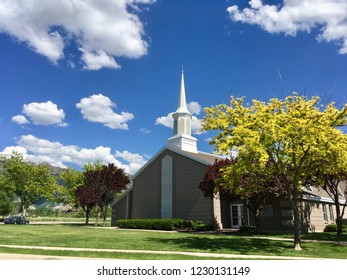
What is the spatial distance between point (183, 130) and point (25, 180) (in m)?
23.9

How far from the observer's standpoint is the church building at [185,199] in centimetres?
2821

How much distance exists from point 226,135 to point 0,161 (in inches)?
1621

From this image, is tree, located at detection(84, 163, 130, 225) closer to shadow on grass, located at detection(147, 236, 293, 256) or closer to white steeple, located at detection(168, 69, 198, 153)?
white steeple, located at detection(168, 69, 198, 153)

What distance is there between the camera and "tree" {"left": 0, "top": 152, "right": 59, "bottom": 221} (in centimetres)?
4328

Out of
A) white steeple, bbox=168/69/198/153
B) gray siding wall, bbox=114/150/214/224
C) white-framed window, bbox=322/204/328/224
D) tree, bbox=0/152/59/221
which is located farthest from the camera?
tree, bbox=0/152/59/221

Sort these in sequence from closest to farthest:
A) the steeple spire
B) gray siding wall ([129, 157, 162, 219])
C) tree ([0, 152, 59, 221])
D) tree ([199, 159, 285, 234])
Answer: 1. tree ([199, 159, 285, 234])
2. gray siding wall ([129, 157, 162, 219])
3. the steeple spire
4. tree ([0, 152, 59, 221])

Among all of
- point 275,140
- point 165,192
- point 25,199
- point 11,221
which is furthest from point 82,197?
point 275,140

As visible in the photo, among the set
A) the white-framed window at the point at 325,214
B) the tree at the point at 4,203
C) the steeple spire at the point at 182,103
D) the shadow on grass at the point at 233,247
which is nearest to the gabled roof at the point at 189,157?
the steeple spire at the point at 182,103

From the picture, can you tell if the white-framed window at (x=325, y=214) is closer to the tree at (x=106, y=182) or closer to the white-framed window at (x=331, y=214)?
the white-framed window at (x=331, y=214)

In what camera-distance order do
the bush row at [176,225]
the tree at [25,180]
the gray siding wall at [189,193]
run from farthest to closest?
1. the tree at [25,180]
2. the gray siding wall at [189,193]
3. the bush row at [176,225]

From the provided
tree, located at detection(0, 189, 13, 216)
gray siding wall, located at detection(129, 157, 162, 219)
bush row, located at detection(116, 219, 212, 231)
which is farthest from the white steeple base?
tree, located at detection(0, 189, 13, 216)

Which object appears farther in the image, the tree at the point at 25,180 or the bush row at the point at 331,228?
the tree at the point at 25,180

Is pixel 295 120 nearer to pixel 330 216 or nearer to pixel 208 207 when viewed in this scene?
pixel 208 207

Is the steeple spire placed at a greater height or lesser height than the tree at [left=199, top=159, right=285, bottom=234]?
greater
